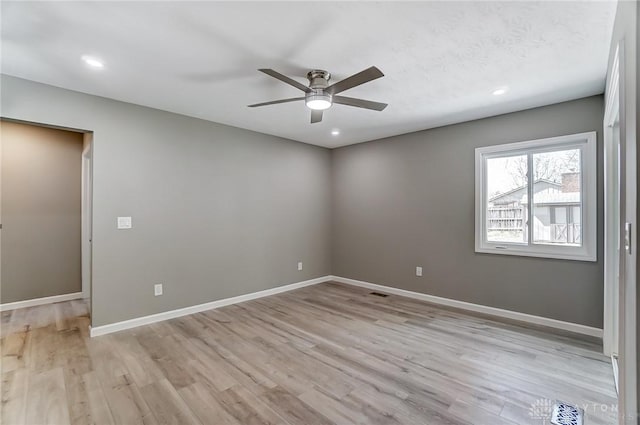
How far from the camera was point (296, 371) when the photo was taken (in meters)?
2.45

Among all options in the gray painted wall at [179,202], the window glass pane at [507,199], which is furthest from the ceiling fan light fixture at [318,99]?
the window glass pane at [507,199]

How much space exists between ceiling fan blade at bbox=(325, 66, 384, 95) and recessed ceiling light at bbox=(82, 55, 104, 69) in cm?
191

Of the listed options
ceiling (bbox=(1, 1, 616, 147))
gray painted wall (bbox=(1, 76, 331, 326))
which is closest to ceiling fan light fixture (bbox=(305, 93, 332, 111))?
ceiling (bbox=(1, 1, 616, 147))

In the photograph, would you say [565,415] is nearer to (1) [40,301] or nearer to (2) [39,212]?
(1) [40,301]

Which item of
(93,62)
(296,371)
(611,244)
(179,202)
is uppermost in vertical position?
(93,62)

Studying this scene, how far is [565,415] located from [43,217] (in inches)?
241

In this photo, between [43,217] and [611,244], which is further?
[43,217]

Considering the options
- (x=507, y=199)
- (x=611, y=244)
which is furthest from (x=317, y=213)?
(x=611, y=244)

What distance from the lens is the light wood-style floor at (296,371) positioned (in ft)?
6.37

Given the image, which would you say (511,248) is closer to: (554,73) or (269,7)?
(554,73)

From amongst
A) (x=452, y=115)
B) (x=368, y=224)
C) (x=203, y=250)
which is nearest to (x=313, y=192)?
(x=368, y=224)

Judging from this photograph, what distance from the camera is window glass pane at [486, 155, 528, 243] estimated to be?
Result: 365 centimetres

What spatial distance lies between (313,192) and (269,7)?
12.5 feet

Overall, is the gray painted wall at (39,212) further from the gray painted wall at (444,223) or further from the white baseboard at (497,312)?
the white baseboard at (497,312)
